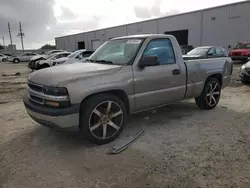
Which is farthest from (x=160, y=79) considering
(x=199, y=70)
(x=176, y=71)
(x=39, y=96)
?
(x=39, y=96)

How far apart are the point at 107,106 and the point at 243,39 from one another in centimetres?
2223

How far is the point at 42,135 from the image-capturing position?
4137 millimetres

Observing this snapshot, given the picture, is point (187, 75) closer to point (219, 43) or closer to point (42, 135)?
point (42, 135)

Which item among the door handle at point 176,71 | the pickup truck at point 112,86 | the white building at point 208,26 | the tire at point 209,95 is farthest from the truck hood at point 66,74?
the white building at point 208,26

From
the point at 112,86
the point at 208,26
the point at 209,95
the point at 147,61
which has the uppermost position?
the point at 208,26

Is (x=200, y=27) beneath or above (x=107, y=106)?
above

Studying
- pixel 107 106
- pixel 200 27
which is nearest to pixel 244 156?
pixel 107 106

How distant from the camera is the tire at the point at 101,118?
11.3ft

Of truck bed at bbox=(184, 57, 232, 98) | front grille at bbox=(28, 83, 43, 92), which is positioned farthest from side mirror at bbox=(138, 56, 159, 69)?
front grille at bbox=(28, 83, 43, 92)

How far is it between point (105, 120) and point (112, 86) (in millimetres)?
576

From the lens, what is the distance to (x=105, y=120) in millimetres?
3666

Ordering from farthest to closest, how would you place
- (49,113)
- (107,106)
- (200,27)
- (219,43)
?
(200,27)
(219,43)
(107,106)
(49,113)

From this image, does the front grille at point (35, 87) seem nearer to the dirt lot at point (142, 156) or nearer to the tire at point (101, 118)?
the tire at point (101, 118)

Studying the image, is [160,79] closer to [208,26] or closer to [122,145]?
[122,145]
